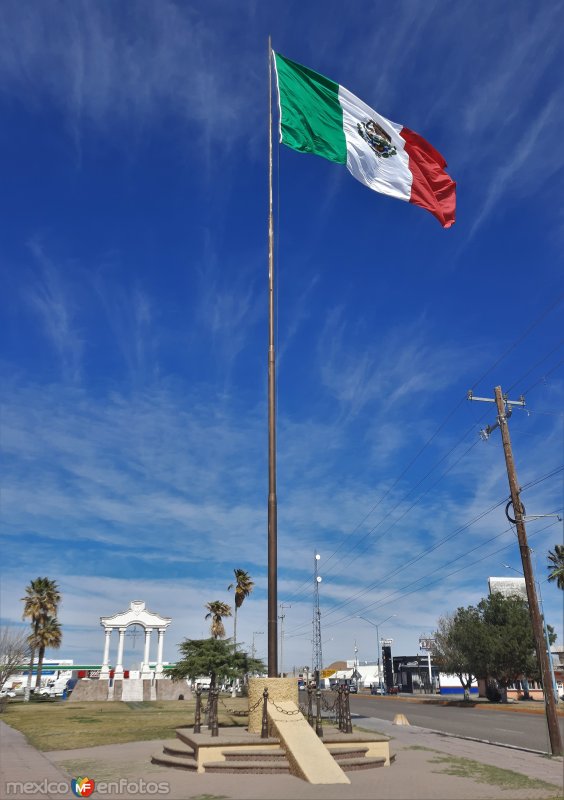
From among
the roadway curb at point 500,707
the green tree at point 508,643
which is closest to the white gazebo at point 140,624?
the roadway curb at point 500,707

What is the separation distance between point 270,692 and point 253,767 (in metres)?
2.29

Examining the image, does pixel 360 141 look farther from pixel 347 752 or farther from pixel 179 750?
pixel 179 750

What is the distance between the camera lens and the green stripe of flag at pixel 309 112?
18.1 meters

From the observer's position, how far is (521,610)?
2135 inches

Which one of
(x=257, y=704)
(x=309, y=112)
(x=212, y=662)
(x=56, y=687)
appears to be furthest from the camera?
(x=56, y=687)

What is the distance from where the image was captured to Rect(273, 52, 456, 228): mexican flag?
18312 millimetres

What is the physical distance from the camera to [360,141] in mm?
18859

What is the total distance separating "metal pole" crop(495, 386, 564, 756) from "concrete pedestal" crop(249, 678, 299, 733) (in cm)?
795

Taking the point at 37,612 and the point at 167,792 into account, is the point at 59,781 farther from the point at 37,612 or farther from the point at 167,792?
the point at 37,612

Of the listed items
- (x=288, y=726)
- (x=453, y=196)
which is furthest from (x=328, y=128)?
(x=288, y=726)

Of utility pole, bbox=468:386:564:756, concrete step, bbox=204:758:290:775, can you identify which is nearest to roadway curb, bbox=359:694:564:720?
utility pole, bbox=468:386:564:756

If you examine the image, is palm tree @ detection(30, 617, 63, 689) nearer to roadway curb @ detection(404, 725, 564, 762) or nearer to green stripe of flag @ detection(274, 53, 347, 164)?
roadway curb @ detection(404, 725, 564, 762)

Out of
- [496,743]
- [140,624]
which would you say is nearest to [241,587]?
[140,624]

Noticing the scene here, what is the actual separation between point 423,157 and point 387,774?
17039mm
